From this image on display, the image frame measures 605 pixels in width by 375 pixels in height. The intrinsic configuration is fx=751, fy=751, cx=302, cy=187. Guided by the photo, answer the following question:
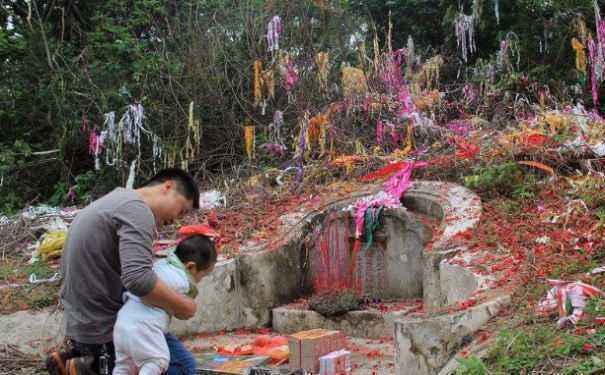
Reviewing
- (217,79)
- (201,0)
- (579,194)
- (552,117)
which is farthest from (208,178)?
(579,194)

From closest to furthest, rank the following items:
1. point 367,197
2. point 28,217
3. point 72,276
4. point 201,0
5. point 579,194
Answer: point 72,276
point 579,194
point 367,197
point 28,217
point 201,0

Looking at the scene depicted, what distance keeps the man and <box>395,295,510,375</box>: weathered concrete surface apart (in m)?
2.07

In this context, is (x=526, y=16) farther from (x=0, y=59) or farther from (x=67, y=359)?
(x=67, y=359)

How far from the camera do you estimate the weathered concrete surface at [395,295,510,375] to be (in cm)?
499

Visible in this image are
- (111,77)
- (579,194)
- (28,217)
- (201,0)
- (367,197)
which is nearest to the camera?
(579,194)

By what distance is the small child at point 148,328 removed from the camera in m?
3.40

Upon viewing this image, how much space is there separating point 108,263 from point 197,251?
18.6 inches

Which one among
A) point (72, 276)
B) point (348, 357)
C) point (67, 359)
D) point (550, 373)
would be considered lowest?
point (348, 357)

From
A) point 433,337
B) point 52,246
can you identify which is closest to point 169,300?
point 433,337

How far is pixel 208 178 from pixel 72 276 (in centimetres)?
968

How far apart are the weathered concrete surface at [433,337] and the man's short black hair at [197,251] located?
1870mm

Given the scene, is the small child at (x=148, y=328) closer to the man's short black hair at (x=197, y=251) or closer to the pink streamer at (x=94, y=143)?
the man's short black hair at (x=197, y=251)

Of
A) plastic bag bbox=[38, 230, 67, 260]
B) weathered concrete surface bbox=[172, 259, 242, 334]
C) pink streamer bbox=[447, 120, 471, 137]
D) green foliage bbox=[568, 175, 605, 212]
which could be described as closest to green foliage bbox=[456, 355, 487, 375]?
green foliage bbox=[568, 175, 605, 212]

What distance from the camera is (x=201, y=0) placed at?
15727 mm
